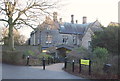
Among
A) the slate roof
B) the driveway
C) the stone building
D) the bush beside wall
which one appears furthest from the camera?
the slate roof

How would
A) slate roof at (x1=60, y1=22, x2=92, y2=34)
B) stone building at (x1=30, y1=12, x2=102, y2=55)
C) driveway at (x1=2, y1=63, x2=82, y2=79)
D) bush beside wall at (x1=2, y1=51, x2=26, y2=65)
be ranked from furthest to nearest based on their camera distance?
slate roof at (x1=60, y1=22, x2=92, y2=34) < stone building at (x1=30, y1=12, x2=102, y2=55) < bush beside wall at (x1=2, y1=51, x2=26, y2=65) < driveway at (x1=2, y1=63, x2=82, y2=79)

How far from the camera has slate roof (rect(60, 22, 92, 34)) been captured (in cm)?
4756

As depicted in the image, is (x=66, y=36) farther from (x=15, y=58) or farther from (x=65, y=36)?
(x=15, y=58)

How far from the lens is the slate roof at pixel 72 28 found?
1872 inches

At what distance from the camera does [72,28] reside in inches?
1940

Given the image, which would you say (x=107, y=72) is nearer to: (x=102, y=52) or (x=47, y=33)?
(x=102, y=52)

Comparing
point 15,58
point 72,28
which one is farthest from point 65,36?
point 15,58

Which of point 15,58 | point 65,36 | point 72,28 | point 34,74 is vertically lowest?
point 34,74

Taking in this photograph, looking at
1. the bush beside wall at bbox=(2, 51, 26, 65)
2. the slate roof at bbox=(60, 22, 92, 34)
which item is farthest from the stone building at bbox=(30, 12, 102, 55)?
the bush beside wall at bbox=(2, 51, 26, 65)

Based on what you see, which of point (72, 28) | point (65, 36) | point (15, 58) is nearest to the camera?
point (15, 58)

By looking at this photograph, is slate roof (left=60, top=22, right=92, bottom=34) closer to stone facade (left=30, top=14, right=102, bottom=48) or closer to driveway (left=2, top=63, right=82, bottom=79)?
stone facade (left=30, top=14, right=102, bottom=48)

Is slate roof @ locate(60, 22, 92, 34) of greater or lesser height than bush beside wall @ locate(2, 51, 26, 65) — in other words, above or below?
above

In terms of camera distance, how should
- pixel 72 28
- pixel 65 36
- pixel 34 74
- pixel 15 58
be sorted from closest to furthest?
pixel 34 74 → pixel 15 58 → pixel 65 36 → pixel 72 28

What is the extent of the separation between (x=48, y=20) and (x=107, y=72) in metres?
15.2
